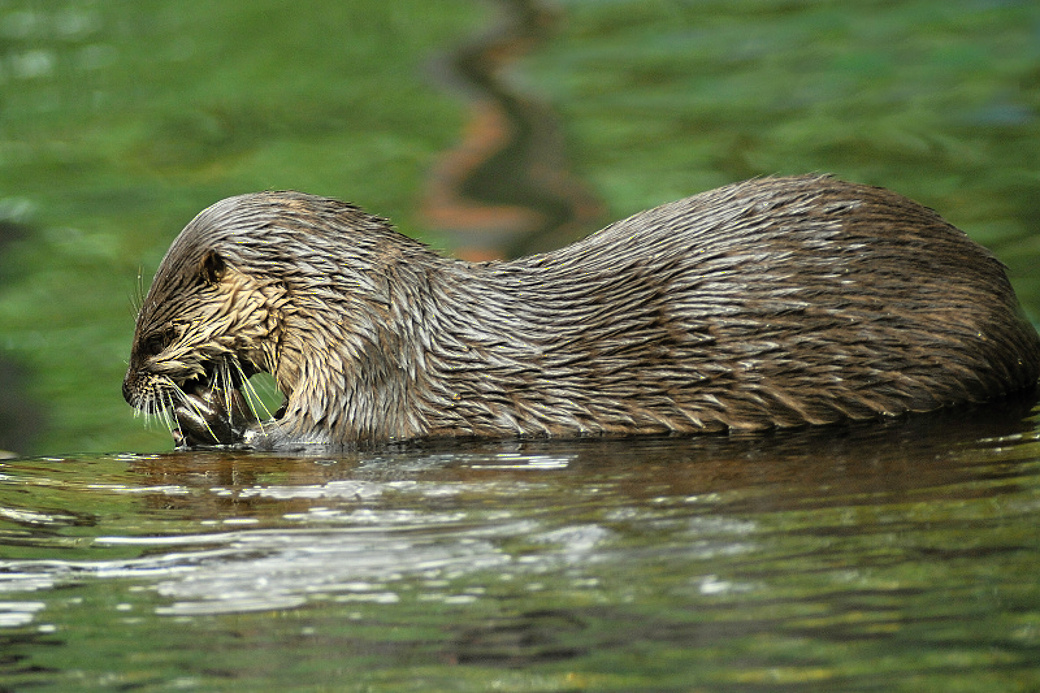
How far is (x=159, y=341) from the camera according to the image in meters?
5.16

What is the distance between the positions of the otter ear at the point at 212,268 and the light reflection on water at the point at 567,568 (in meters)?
0.93

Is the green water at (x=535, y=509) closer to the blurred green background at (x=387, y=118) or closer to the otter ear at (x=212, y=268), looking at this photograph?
the blurred green background at (x=387, y=118)

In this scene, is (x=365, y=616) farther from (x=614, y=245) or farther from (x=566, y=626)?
(x=614, y=245)

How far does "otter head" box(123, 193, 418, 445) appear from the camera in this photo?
490 centimetres

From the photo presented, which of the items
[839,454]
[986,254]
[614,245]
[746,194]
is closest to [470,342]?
[614,245]

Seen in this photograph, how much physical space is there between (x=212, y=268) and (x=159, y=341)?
14.9 inches

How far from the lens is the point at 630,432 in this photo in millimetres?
4555

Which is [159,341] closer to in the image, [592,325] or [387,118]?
[592,325]

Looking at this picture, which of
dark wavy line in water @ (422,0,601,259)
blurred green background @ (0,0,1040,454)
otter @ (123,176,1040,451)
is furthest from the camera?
dark wavy line in water @ (422,0,601,259)

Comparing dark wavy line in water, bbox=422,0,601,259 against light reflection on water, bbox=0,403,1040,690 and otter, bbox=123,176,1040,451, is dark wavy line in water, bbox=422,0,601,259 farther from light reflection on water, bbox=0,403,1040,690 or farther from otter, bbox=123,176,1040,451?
light reflection on water, bbox=0,403,1040,690

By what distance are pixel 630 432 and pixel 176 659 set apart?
205 cm

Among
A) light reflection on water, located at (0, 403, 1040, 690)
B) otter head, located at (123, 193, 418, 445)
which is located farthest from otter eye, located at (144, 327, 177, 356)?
light reflection on water, located at (0, 403, 1040, 690)

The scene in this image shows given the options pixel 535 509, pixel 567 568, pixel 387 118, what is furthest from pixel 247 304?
pixel 387 118

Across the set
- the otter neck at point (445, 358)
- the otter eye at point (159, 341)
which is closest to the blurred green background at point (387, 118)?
the otter eye at point (159, 341)
